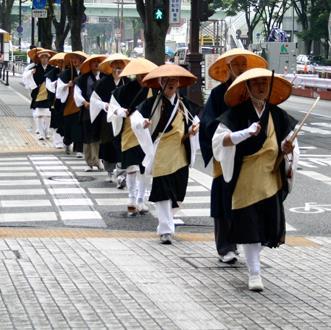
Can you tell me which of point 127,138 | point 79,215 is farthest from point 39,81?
point 127,138

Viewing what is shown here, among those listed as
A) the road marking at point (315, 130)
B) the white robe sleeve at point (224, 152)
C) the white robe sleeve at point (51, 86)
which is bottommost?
the road marking at point (315, 130)

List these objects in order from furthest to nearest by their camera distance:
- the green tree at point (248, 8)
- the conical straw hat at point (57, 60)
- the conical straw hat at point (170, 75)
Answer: the green tree at point (248, 8)
the conical straw hat at point (57, 60)
the conical straw hat at point (170, 75)

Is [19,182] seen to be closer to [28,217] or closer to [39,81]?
[28,217]

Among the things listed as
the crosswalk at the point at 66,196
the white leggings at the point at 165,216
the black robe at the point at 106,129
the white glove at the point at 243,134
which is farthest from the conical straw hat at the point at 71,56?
the white glove at the point at 243,134

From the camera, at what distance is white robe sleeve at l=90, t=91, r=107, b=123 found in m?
13.9

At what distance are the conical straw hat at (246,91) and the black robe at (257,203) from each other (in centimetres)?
6

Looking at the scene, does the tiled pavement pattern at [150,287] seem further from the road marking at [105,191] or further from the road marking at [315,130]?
the road marking at [315,130]

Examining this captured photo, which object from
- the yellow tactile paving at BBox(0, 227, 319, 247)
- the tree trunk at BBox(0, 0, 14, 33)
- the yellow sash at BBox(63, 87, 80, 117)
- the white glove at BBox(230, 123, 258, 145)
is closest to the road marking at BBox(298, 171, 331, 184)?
the yellow sash at BBox(63, 87, 80, 117)

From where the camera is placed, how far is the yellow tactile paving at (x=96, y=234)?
34.7ft

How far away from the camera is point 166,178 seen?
9992 millimetres

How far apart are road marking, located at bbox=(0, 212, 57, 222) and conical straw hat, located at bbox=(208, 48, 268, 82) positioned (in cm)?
370

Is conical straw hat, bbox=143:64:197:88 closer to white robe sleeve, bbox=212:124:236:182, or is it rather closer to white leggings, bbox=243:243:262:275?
white robe sleeve, bbox=212:124:236:182

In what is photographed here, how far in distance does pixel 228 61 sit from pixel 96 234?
2890 mm

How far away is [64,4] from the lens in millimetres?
36250
